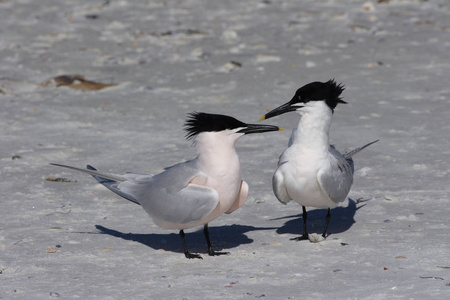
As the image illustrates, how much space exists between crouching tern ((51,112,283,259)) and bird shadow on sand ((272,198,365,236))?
70 centimetres

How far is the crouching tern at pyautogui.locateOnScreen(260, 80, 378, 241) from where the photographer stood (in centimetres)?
508

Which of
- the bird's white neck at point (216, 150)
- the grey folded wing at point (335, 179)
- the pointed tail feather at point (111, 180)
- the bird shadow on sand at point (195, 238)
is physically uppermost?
the bird's white neck at point (216, 150)

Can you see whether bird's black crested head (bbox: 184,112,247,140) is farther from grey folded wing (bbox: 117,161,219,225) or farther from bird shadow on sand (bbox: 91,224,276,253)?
bird shadow on sand (bbox: 91,224,276,253)

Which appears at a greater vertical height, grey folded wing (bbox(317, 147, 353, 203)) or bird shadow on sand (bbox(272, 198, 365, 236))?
grey folded wing (bbox(317, 147, 353, 203))

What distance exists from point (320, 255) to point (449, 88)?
4547 millimetres

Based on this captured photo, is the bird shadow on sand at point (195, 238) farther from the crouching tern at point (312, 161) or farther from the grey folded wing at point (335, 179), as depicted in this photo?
the grey folded wing at point (335, 179)

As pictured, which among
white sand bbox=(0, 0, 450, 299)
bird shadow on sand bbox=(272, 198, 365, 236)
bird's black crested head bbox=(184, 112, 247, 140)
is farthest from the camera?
bird shadow on sand bbox=(272, 198, 365, 236)

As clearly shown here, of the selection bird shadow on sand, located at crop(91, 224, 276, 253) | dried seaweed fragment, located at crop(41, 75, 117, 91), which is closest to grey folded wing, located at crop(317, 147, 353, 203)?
bird shadow on sand, located at crop(91, 224, 276, 253)

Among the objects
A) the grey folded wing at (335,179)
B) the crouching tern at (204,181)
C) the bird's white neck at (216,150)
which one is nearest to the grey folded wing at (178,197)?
the crouching tern at (204,181)

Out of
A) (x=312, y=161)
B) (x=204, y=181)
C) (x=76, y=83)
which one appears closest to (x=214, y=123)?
(x=204, y=181)

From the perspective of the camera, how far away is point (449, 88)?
8766mm

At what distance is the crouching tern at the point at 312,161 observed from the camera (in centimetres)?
508

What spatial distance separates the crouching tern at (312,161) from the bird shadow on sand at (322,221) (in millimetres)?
231

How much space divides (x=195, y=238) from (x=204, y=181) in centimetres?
77
